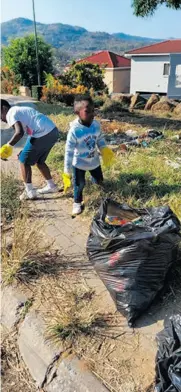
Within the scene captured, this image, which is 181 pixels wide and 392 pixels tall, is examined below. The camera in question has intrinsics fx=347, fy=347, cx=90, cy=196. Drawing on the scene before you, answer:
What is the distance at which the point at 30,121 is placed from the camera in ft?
12.6

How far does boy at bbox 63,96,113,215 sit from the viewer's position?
11.0 ft

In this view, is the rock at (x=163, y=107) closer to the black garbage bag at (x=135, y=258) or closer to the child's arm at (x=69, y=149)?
the child's arm at (x=69, y=149)

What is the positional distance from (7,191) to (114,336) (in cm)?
230

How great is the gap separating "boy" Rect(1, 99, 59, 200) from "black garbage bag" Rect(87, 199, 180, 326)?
1875 millimetres

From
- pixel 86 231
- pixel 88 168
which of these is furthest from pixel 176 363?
pixel 88 168

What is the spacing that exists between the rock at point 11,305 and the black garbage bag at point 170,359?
3.46 ft

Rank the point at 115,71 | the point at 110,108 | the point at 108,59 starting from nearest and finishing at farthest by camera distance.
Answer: the point at 110,108
the point at 115,71
the point at 108,59

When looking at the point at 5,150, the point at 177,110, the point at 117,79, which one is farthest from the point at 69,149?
the point at 117,79

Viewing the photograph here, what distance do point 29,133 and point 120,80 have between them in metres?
37.4

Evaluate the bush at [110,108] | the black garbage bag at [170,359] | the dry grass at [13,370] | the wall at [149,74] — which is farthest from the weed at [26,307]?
the wall at [149,74]

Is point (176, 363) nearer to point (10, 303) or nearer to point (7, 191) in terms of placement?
point (10, 303)

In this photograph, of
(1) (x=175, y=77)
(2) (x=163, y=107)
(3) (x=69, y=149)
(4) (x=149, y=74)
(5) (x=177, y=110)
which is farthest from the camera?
(4) (x=149, y=74)

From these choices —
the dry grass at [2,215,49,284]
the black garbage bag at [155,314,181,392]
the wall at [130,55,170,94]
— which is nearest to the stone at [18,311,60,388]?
the dry grass at [2,215,49,284]

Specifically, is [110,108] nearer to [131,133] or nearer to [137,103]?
[137,103]
